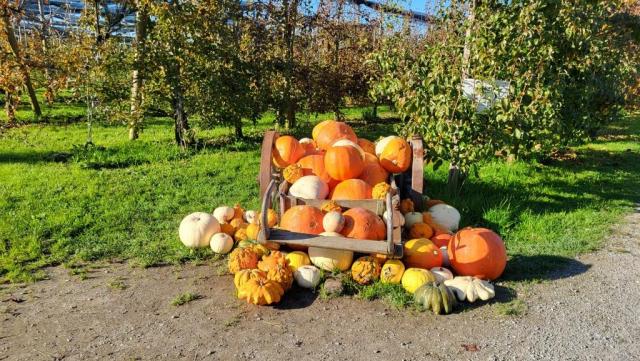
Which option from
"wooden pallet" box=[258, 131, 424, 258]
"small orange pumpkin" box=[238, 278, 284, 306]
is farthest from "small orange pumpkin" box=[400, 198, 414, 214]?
"small orange pumpkin" box=[238, 278, 284, 306]

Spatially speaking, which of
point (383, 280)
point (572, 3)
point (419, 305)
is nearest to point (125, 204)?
point (383, 280)

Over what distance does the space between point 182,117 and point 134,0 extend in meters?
1.93

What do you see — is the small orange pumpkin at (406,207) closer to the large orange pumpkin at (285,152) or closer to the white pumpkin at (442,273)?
the white pumpkin at (442,273)

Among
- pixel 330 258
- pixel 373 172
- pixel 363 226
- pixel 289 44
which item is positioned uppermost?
pixel 289 44

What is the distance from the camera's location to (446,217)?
4824 millimetres

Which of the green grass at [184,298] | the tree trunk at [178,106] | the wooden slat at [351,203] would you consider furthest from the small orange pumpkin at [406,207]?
the tree trunk at [178,106]

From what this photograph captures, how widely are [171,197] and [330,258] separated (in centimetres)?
288

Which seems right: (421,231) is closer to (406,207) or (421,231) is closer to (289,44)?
(406,207)

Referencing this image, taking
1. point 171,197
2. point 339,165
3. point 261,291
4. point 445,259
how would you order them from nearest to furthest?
1. point 261,291
2. point 445,259
3. point 339,165
4. point 171,197

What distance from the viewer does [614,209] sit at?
19.5 ft

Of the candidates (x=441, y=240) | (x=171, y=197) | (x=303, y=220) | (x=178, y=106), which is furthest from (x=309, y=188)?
(x=178, y=106)

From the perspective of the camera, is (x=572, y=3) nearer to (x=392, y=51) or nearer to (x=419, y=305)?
(x=392, y=51)

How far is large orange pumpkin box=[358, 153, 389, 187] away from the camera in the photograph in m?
4.66

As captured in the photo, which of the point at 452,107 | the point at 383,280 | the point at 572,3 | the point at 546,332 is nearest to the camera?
the point at 546,332
